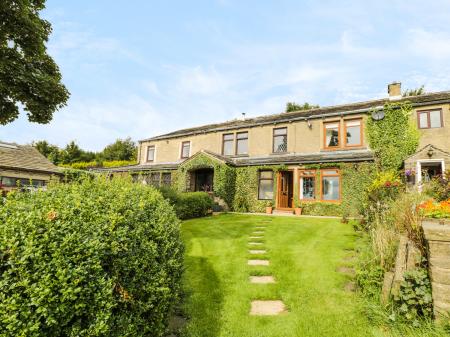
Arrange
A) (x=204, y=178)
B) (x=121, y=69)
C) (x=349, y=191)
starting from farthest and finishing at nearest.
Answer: (x=204, y=178), (x=349, y=191), (x=121, y=69)

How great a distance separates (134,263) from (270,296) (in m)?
3.03

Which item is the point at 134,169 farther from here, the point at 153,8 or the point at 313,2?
the point at 313,2

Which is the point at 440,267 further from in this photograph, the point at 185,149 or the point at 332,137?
the point at 185,149

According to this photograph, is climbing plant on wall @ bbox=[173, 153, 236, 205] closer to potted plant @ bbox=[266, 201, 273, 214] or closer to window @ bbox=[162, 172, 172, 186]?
window @ bbox=[162, 172, 172, 186]

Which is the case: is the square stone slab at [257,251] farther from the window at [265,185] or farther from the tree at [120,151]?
the tree at [120,151]

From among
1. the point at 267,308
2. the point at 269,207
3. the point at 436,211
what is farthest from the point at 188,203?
the point at 436,211

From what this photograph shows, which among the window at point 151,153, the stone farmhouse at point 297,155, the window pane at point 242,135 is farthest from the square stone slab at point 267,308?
the window at point 151,153

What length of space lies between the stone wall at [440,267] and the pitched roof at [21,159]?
2520 centimetres

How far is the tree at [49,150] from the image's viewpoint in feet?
149

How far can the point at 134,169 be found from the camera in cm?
2445

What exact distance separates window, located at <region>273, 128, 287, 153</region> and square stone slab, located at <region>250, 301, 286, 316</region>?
51.5ft

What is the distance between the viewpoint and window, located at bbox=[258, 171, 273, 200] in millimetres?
18047

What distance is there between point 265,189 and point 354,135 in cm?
701

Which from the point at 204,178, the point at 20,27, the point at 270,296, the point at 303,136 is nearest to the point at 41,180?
the point at 204,178
